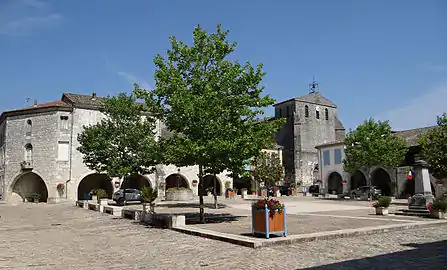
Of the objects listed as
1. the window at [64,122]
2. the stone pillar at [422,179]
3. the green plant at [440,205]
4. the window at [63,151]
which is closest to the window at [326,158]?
the stone pillar at [422,179]

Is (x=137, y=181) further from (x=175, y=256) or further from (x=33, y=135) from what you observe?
(x=175, y=256)

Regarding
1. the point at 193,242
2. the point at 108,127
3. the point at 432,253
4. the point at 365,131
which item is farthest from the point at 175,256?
the point at 365,131

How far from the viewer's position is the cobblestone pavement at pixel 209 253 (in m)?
7.21

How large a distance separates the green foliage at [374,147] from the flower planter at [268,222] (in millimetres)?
25256

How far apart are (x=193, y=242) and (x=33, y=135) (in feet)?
103

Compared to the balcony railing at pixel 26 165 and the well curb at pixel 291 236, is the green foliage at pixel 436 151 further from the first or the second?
the balcony railing at pixel 26 165

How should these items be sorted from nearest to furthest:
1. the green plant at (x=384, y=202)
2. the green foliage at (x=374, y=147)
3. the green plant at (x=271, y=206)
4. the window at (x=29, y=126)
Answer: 1. the green plant at (x=271, y=206)
2. the green plant at (x=384, y=202)
3. the green foliage at (x=374, y=147)
4. the window at (x=29, y=126)

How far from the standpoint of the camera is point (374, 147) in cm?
3306

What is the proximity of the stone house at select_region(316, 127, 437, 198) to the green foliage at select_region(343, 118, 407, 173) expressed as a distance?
1759 millimetres

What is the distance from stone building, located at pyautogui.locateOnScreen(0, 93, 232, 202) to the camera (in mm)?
35250

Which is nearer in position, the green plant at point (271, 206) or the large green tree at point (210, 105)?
the green plant at point (271, 206)

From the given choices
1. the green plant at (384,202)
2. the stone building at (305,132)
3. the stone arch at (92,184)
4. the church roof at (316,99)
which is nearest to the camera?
the green plant at (384,202)

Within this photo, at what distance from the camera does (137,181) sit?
136 ft

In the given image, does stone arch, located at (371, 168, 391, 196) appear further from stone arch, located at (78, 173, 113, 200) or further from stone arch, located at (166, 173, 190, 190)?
stone arch, located at (78, 173, 113, 200)
